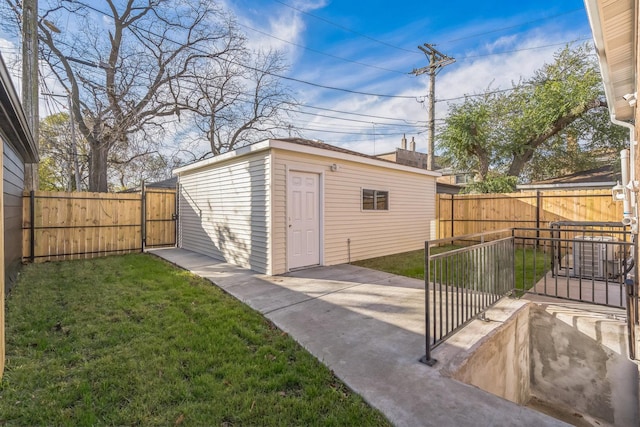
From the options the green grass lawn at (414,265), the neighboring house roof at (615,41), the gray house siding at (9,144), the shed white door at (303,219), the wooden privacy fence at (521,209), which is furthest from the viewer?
the wooden privacy fence at (521,209)

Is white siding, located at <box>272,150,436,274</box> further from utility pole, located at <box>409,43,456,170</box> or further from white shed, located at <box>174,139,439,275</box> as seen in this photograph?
utility pole, located at <box>409,43,456,170</box>

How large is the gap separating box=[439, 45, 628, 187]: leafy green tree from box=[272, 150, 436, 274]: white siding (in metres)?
7.99

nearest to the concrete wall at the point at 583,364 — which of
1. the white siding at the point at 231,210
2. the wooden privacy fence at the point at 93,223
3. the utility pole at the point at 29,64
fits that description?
the white siding at the point at 231,210

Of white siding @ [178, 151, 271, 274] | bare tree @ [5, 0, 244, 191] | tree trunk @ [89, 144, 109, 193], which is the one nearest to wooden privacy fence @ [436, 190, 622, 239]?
white siding @ [178, 151, 271, 274]

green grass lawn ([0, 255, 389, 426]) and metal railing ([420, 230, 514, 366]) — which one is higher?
metal railing ([420, 230, 514, 366])

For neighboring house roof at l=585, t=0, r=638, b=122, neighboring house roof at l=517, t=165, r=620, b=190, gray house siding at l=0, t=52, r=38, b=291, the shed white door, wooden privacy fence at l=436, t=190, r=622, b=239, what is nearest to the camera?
neighboring house roof at l=585, t=0, r=638, b=122

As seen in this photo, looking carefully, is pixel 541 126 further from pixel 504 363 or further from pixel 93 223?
pixel 93 223

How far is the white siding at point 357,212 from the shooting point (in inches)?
237

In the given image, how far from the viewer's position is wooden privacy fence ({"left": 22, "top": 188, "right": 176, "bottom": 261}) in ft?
24.3

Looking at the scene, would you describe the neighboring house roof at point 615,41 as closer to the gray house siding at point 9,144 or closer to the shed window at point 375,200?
the shed window at point 375,200

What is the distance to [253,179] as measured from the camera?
6383 millimetres

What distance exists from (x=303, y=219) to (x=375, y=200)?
2520mm

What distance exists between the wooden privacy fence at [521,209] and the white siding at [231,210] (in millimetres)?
7216

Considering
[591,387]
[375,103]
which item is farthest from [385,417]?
[375,103]
